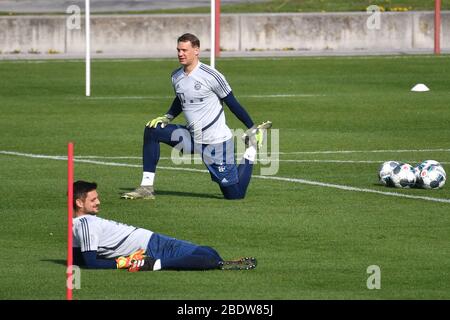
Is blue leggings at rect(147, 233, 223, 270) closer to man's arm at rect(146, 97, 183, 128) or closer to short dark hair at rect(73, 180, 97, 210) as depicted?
short dark hair at rect(73, 180, 97, 210)

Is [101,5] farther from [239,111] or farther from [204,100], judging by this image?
[239,111]

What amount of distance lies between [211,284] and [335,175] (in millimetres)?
7416

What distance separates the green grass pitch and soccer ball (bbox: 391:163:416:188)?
350 millimetres

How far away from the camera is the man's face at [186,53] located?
1761 cm

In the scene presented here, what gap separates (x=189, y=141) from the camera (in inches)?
714

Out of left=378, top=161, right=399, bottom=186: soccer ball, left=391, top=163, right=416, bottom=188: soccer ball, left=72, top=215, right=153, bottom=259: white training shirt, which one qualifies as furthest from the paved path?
left=72, top=215, right=153, bottom=259: white training shirt

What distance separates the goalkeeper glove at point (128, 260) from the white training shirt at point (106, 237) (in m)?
0.10

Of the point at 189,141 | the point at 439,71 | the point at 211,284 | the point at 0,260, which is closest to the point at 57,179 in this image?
the point at 189,141

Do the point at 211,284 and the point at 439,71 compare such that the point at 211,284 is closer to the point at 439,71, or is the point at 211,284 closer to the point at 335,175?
the point at 335,175

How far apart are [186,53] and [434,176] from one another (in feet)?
11.8

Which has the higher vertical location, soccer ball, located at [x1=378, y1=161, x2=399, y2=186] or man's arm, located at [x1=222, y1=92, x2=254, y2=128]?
man's arm, located at [x1=222, y1=92, x2=254, y2=128]

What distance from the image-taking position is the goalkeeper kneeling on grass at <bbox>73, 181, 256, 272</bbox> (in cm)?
1378

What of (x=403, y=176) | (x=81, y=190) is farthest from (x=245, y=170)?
(x=81, y=190)

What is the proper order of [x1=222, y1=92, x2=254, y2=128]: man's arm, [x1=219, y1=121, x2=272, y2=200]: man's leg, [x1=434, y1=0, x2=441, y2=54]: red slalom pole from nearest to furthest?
[x1=222, y1=92, x2=254, y2=128]: man's arm → [x1=219, y1=121, x2=272, y2=200]: man's leg → [x1=434, y1=0, x2=441, y2=54]: red slalom pole
